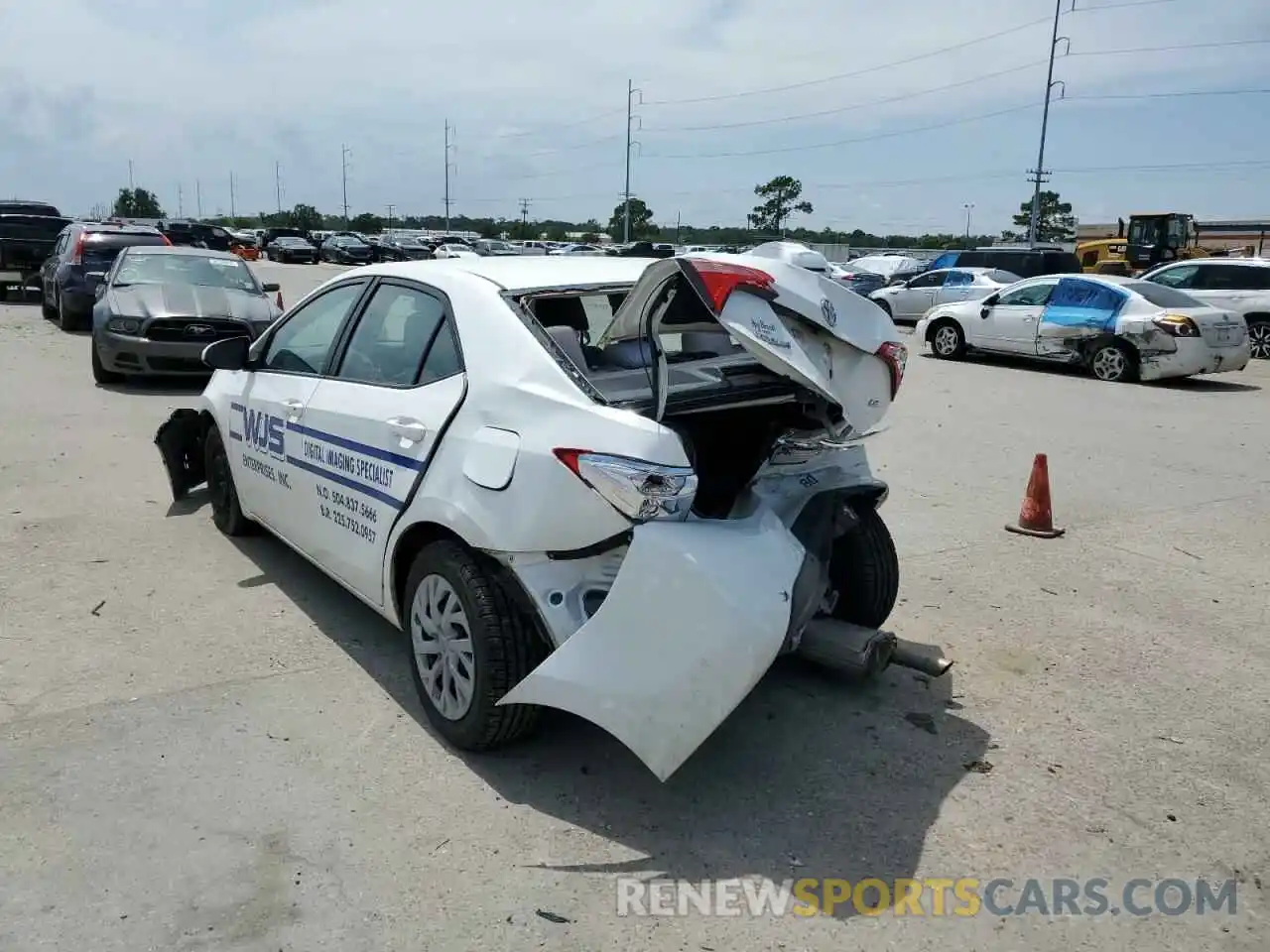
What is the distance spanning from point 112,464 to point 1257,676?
7627 mm

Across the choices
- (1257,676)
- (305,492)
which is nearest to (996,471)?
(1257,676)

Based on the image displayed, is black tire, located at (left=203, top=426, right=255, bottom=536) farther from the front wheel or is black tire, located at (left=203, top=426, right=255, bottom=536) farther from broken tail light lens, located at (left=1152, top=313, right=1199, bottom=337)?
the front wheel

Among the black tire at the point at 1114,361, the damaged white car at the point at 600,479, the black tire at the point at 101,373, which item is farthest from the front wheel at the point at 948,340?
the damaged white car at the point at 600,479

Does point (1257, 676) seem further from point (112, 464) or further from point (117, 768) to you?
point (112, 464)

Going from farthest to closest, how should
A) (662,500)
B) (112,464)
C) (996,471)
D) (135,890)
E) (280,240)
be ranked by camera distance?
(280,240) → (996,471) → (112,464) → (662,500) → (135,890)

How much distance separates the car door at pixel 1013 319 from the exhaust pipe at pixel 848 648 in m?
12.7

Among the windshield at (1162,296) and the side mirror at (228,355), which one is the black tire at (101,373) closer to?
the side mirror at (228,355)

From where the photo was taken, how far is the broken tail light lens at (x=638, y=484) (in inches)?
125

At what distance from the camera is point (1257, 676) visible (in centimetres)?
457

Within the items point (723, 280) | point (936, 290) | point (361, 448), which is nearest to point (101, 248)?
point (361, 448)

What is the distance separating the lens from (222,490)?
6.09 meters

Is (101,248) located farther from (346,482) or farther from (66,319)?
(346,482)

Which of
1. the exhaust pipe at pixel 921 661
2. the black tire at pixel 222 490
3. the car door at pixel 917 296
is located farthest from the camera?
the car door at pixel 917 296

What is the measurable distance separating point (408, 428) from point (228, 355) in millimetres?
2039
